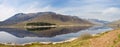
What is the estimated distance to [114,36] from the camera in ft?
113

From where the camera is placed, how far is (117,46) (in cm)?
2453

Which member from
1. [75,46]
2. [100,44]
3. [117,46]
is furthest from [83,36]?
[117,46]

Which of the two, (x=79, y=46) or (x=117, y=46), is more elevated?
(x=117, y=46)

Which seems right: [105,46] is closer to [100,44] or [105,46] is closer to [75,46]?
[100,44]

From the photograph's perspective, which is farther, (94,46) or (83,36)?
(83,36)

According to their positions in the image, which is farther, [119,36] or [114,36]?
[114,36]

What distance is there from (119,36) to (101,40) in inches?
115

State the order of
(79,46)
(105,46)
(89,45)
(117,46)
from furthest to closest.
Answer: (79,46), (89,45), (105,46), (117,46)

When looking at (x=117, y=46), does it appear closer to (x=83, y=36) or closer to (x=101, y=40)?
(x=101, y=40)

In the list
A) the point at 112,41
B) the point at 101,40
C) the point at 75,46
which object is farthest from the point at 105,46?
the point at 75,46

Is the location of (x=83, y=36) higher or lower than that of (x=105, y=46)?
lower

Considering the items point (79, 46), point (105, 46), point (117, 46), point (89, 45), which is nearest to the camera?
point (117, 46)

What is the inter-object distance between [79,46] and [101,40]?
3221 millimetres

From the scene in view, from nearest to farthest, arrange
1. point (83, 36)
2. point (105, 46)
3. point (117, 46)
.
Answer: point (117, 46) < point (105, 46) < point (83, 36)
